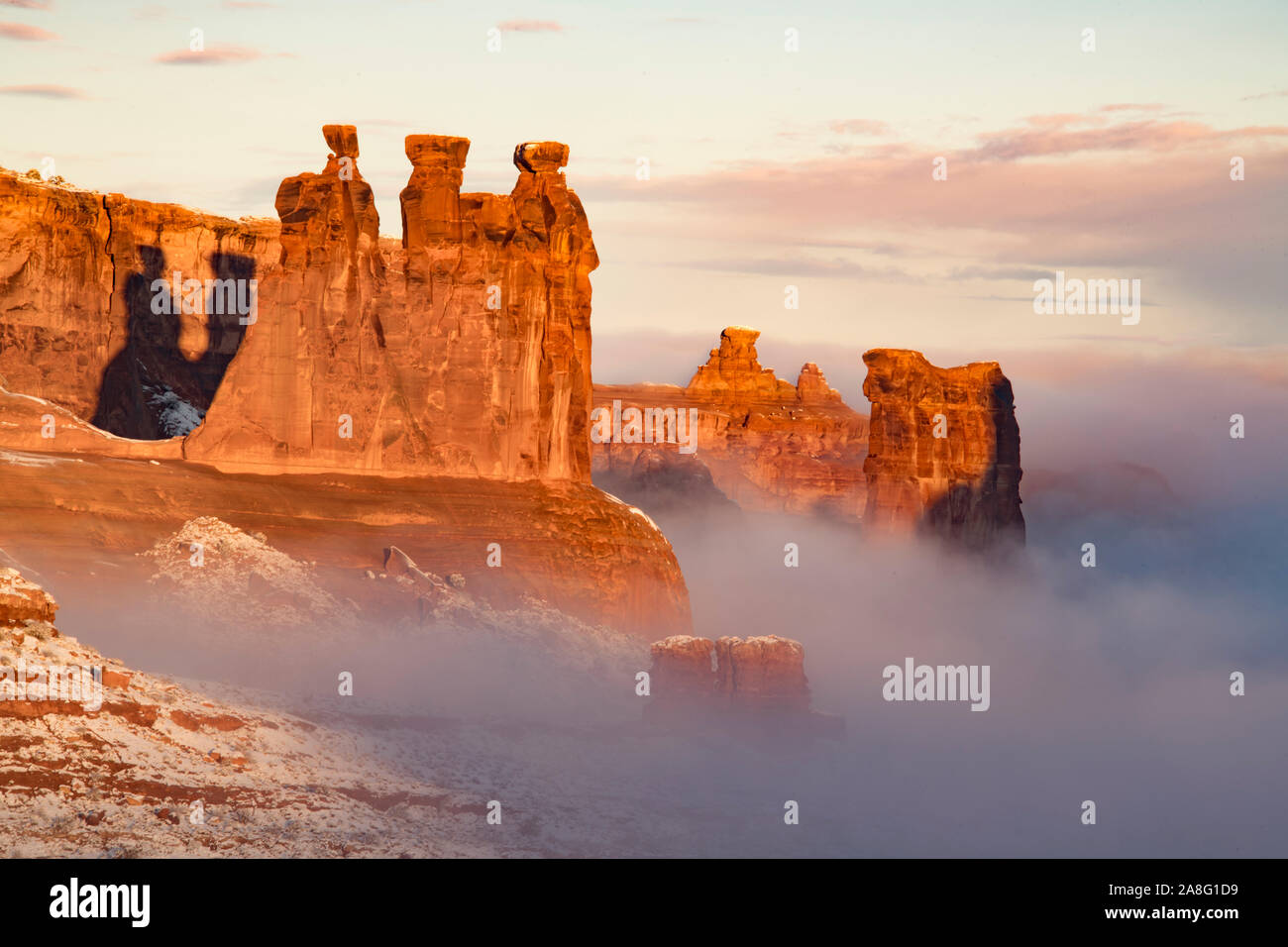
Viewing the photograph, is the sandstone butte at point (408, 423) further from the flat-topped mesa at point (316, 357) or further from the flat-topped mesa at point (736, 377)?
the flat-topped mesa at point (736, 377)

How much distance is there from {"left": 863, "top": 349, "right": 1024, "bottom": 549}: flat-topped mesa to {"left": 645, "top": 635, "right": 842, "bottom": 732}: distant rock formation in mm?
44265

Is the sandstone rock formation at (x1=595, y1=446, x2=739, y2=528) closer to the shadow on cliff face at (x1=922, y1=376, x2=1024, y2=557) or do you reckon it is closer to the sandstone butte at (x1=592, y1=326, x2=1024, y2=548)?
the sandstone butte at (x1=592, y1=326, x2=1024, y2=548)

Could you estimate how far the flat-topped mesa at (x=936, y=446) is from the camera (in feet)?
366

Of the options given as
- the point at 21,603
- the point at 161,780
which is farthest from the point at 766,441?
the point at 161,780

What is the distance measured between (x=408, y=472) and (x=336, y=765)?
25.8 metres

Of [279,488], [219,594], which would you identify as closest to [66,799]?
[219,594]

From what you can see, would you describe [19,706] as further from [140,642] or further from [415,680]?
[415,680]

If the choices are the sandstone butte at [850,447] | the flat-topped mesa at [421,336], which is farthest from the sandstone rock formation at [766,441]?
the flat-topped mesa at [421,336]

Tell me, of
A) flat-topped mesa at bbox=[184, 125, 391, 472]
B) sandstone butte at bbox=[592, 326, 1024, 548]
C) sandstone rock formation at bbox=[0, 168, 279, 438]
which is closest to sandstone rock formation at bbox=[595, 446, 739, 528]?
sandstone butte at bbox=[592, 326, 1024, 548]

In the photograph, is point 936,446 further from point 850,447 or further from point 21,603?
point 21,603

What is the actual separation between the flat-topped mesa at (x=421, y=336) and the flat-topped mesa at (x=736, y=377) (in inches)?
3679

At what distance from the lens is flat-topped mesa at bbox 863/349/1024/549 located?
11156 cm

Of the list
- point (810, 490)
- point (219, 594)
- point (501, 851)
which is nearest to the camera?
point (501, 851)

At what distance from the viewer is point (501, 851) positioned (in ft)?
161
